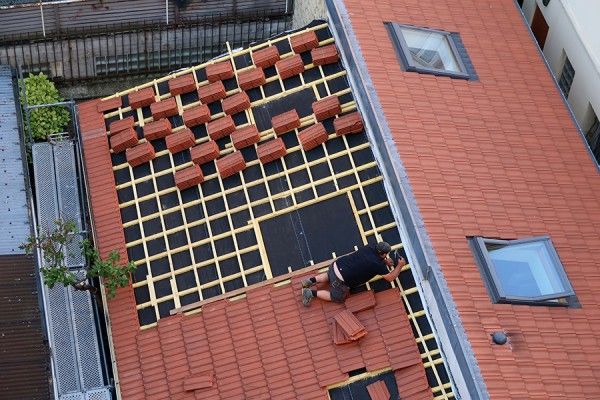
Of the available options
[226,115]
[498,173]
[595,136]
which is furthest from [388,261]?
[595,136]

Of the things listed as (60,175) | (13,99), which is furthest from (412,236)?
(13,99)

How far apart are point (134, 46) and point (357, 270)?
43.7 feet

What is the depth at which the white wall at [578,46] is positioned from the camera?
1182 inches

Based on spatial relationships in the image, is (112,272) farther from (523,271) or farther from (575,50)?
(575,50)

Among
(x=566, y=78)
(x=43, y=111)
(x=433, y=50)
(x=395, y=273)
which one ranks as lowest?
(x=395, y=273)

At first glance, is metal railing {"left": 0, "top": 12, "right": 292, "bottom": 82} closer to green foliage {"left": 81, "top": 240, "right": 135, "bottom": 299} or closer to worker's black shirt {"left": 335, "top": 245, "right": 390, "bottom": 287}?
green foliage {"left": 81, "top": 240, "right": 135, "bottom": 299}

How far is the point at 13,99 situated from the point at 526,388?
57.2 feet

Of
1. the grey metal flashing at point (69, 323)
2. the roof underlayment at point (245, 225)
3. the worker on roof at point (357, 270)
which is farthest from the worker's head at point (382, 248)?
the grey metal flashing at point (69, 323)

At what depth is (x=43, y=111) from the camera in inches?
1291

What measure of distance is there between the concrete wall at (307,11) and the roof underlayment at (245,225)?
74 centimetres

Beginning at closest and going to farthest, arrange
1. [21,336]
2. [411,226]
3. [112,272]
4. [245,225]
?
[411,226] < [112,272] < [245,225] < [21,336]

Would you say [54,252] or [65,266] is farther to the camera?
[65,266]

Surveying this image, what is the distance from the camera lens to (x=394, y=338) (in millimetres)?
25047

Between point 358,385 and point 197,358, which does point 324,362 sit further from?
point 197,358
